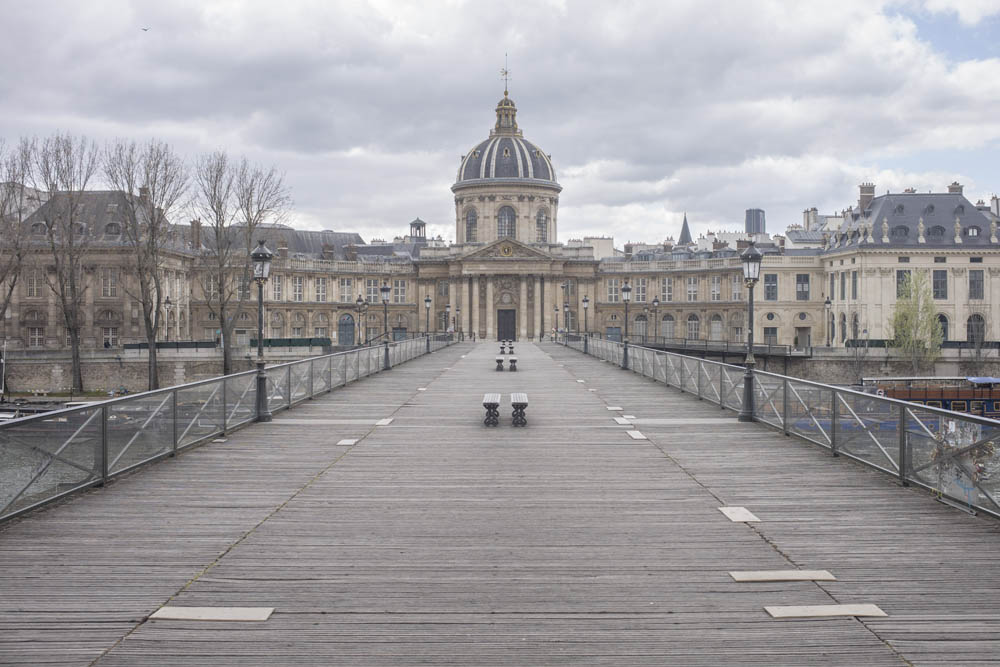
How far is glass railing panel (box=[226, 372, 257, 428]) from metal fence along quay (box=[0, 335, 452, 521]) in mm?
18

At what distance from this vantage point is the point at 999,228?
75.4 metres

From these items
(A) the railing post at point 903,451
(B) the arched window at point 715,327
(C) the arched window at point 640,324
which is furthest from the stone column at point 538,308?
(A) the railing post at point 903,451

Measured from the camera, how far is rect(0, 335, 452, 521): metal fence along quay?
8.74 meters

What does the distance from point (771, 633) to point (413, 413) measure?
13.3 m

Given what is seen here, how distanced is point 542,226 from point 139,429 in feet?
283

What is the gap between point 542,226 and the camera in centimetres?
9606

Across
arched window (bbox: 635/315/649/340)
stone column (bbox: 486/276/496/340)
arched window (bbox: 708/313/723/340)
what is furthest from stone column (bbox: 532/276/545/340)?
arched window (bbox: 708/313/723/340)

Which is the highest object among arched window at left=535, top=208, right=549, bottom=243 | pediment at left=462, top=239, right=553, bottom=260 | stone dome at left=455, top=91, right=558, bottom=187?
stone dome at left=455, top=91, right=558, bottom=187

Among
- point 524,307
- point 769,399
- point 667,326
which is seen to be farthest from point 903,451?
point 667,326

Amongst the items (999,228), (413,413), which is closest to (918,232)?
(999,228)

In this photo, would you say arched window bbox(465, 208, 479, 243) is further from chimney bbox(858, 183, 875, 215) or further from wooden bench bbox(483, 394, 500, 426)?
wooden bench bbox(483, 394, 500, 426)

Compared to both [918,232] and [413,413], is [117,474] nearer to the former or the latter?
[413,413]

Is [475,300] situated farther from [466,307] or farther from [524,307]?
[524,307]

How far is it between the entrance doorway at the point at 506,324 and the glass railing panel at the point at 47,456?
3186 inches
